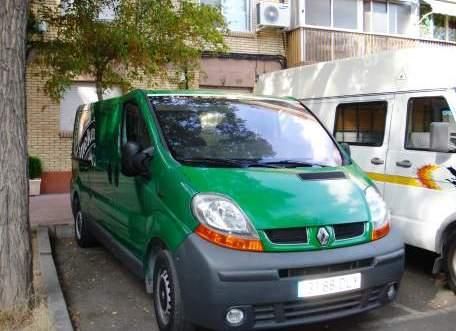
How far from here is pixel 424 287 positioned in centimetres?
555

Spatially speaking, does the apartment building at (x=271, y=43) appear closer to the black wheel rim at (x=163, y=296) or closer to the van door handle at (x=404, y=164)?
the van door handle at (x=404, y=164)

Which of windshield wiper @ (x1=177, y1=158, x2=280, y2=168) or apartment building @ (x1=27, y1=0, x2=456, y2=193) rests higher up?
apartment building @ (x1=27, y1=0, x2=456, y2=193)

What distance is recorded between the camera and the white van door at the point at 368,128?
627cm

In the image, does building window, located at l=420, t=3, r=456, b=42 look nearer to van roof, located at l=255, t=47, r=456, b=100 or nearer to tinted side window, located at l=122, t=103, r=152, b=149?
van roof, located at l=255, t=47, r=456, b=100

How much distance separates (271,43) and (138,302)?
11.3 meters

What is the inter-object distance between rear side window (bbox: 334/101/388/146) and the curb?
3.84 metres

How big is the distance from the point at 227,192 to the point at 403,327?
1920 millimetres

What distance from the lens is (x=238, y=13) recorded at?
591 inches

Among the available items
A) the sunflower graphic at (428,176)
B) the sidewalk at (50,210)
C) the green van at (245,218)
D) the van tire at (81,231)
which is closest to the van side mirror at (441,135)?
the sunflower graphic at (428,176)

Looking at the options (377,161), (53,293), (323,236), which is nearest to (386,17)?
(377,161)

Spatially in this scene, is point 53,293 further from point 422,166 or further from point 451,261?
point 422,166

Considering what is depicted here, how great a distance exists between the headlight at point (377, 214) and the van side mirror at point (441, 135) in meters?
1.34

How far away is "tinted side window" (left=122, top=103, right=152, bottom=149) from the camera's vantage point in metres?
4.66

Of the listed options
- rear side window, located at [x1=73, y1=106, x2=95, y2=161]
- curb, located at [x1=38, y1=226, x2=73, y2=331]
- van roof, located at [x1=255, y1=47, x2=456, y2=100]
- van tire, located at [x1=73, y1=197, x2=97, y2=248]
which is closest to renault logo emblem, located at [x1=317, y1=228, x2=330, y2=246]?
curb, located at [x1=38, y1=226, x2=73, y2=331]
